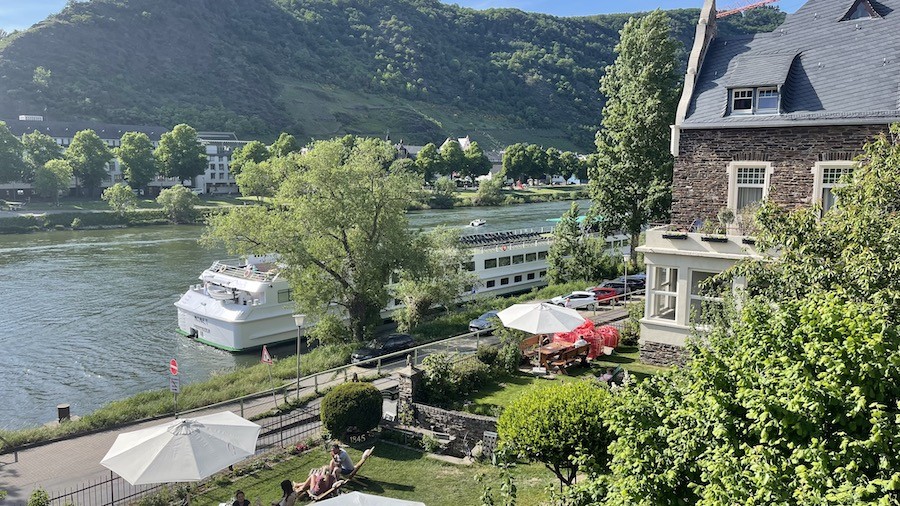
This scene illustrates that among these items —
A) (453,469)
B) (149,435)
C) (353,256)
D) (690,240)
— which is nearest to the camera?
(149,435)

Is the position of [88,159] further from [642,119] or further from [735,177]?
[735,177]

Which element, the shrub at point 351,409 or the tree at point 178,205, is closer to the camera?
the shrub at point 351,409

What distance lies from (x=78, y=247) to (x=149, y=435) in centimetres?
5899

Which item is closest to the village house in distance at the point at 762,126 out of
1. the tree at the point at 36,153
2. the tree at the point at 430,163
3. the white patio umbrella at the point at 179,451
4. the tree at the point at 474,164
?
the white patio umbrella at the point at 179,451

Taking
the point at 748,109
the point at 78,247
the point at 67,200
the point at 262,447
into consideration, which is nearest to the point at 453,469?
the point at 262,447

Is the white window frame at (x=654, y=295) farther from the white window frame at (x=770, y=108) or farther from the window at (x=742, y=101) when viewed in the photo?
the white window frame at (x=770, y=108)

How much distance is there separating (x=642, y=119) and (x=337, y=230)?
1461cm

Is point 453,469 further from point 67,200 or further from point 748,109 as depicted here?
point 67,200

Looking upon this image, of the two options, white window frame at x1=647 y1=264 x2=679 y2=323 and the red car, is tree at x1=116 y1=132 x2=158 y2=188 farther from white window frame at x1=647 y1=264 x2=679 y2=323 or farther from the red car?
white window frame at x1=647 y1=264 x2=679 y2=323

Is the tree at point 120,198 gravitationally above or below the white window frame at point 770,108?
below

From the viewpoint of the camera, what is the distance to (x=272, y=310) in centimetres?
3412

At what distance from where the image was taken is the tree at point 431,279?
30.9 metres

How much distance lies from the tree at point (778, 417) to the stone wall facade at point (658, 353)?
10702 mm

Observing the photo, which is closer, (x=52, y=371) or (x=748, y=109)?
(x=748, y=109)
